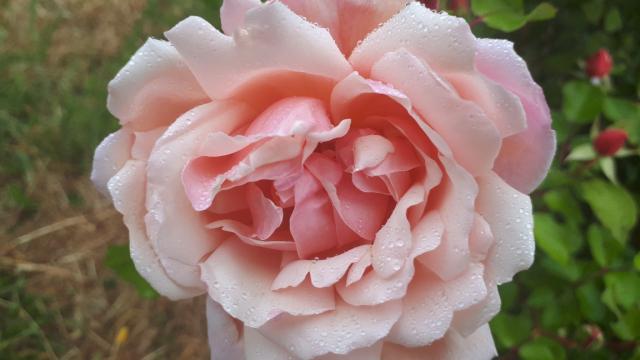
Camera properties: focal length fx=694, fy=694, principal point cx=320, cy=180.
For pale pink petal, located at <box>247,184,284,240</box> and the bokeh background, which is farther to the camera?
the bokeh background


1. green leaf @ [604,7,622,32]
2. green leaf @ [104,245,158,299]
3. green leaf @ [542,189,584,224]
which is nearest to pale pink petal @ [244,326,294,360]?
green leaf @ [104,245,158,299]

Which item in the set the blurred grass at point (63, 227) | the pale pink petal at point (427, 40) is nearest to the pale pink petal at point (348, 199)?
the pale pink petal at point (427, 40)

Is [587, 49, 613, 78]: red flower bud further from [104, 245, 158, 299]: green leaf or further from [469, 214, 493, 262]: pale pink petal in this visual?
[104, 245, 158, 299]: green leaf

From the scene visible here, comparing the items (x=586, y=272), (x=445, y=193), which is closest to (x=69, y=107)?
(x=586, y=272)

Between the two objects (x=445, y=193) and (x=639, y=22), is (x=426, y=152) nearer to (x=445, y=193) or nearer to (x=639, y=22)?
(x=445, y=193)

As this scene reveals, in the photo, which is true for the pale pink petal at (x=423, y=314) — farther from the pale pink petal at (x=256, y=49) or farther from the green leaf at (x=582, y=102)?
the green leaf at (x=582, y=102)

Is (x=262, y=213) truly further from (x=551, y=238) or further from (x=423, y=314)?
(x=551, y=238)
